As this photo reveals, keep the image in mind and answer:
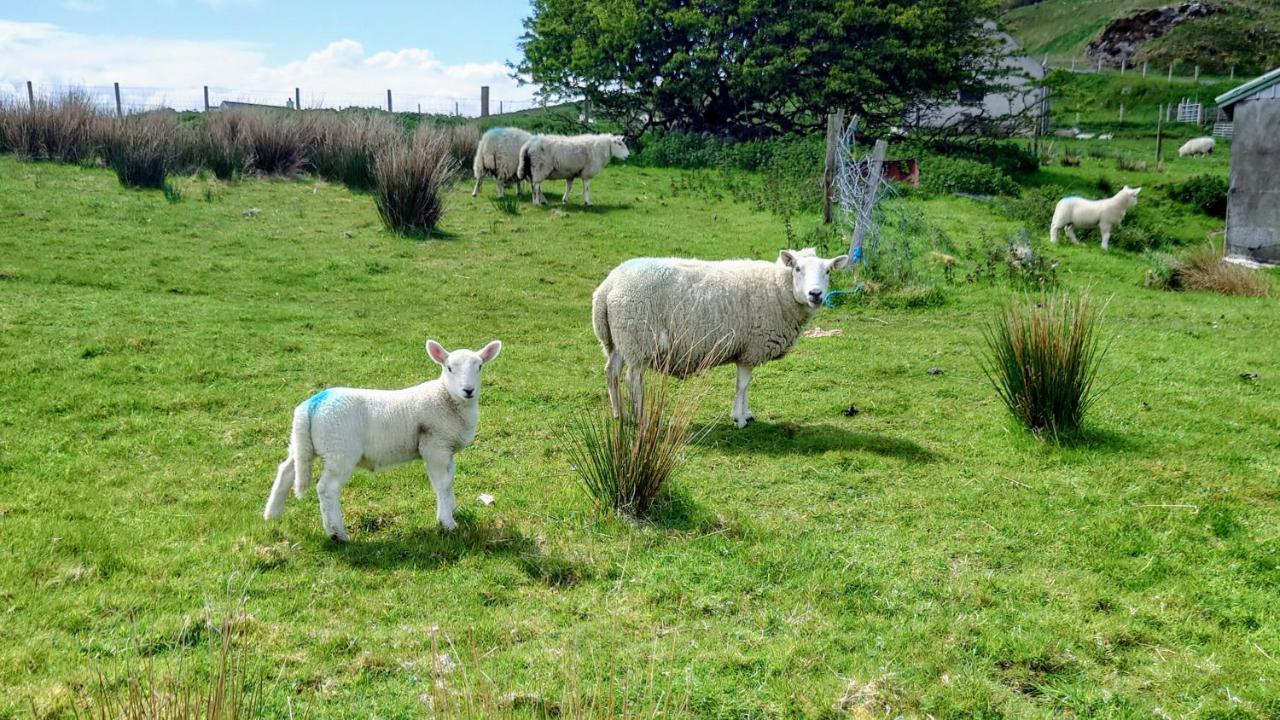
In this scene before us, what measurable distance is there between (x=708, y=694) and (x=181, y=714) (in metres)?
2.31

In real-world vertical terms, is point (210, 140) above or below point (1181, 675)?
above

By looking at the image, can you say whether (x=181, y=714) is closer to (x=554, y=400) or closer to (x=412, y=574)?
(x=412, y=574)

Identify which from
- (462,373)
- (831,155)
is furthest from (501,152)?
(462,373)

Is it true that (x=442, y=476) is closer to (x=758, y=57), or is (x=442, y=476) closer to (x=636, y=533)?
(x=636, y=533)

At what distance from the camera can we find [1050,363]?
286 inches

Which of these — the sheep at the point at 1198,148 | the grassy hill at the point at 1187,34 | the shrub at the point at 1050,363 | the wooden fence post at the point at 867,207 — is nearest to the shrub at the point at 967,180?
the wooden fence post at the point at 867,207

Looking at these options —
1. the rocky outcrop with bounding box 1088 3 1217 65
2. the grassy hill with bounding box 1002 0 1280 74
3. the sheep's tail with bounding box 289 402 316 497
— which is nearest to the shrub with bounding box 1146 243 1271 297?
the sheep's tail with bounding box 289 402 316 497

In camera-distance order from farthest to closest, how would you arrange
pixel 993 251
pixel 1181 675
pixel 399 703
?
pixel 993 251, pixel 1181 675, pixel 399 703

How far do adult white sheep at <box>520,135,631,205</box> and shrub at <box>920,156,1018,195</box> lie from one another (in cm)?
873

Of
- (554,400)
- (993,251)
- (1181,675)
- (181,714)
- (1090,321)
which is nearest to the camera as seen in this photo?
(181,714)

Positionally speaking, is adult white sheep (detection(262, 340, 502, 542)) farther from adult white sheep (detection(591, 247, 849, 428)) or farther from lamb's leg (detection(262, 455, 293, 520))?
adult white sheep (detection(591, 247, 849, 428))

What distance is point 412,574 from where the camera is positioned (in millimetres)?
5191

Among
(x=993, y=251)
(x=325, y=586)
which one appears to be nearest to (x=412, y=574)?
(x=325, y=586)

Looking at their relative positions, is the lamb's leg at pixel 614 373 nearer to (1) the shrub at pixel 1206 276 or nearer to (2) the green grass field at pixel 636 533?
(2) the green grass field at pixel 636 533
